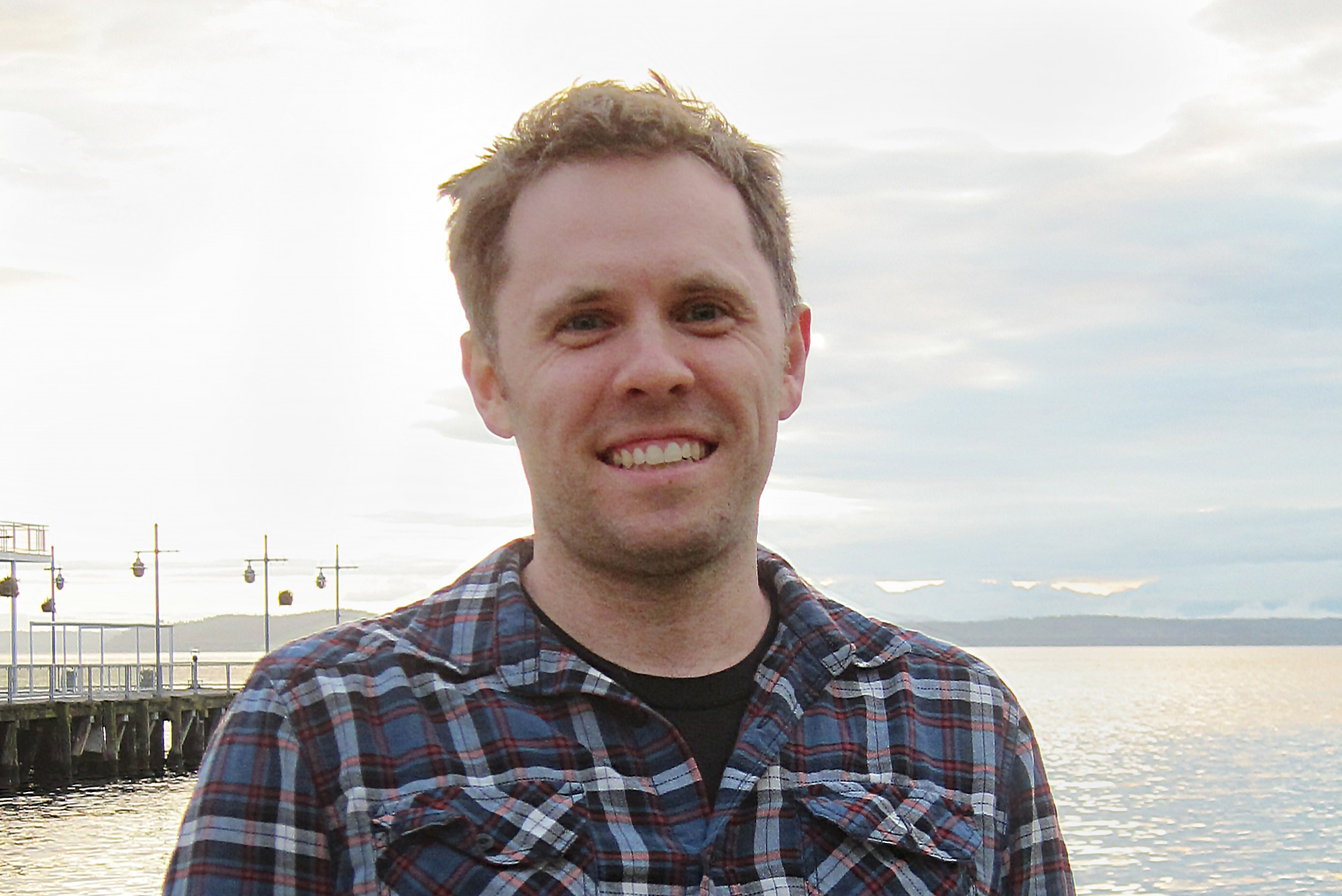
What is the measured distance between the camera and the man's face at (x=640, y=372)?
309cm

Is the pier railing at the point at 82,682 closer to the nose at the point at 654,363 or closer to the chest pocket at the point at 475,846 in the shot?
the chest pocket at the point at 475,846

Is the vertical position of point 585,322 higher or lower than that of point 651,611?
higher

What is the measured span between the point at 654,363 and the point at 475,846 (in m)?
1.07

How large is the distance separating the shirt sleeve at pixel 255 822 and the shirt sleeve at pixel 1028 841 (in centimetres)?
158

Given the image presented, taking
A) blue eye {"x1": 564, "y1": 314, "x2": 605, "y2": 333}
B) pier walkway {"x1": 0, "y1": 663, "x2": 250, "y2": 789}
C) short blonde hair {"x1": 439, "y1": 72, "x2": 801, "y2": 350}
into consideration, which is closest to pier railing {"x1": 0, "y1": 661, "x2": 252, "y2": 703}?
pier walkway {"x1": 0, "y1": 663, "x2": 250, "y2": 789}

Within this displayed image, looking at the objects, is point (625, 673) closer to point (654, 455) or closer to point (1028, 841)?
point (654, 455)

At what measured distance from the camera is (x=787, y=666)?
10.8 ft

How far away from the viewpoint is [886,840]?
3100 millimetres

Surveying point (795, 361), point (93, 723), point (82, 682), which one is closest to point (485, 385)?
point (795, 361)

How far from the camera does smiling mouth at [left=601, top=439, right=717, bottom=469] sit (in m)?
3.09

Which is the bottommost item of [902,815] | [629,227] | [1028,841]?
[1028,841]

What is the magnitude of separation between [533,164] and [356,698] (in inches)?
51.2

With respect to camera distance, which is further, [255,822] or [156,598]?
[156,598]

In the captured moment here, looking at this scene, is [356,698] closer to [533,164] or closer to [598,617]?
[598,617]
